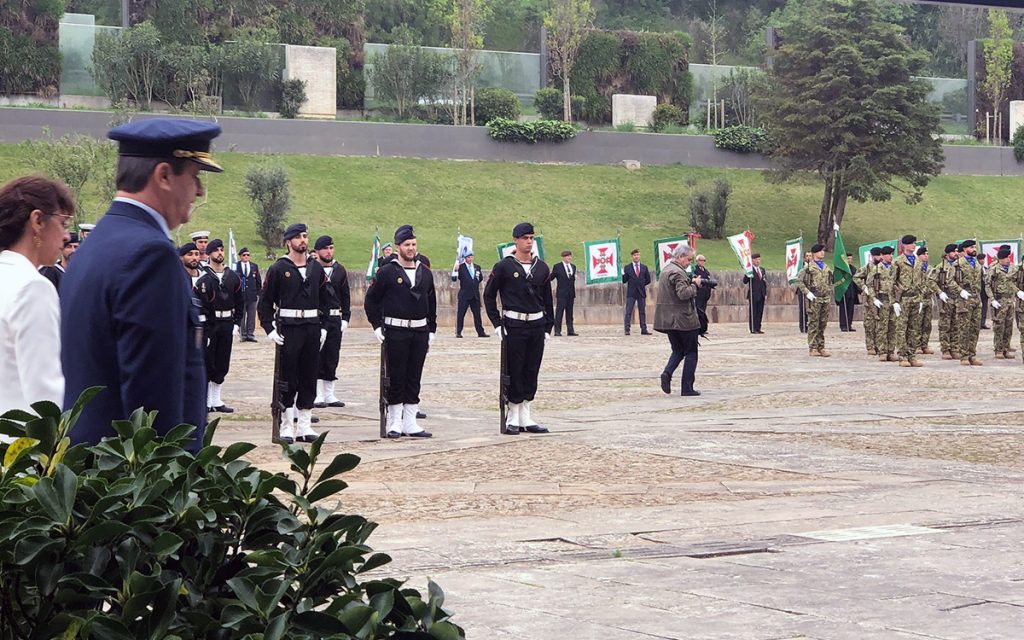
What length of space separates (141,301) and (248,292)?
27.7 m

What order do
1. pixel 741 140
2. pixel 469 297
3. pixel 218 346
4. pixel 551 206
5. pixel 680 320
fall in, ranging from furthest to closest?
1. pixel 741 140
2. pixel 551 206
3. pixel 469 297
4. pixel 680 320
5. pixel 218 346

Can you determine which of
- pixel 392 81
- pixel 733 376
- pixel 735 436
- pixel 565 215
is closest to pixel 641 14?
pixel 392 81

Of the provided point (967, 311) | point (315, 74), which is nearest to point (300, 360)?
point (967, 311)

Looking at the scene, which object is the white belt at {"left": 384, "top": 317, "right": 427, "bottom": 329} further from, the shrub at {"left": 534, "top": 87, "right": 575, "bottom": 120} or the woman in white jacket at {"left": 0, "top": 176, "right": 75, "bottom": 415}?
the shrub at {"left": 534, "top": 87, "right": 575, "bottom": 120}

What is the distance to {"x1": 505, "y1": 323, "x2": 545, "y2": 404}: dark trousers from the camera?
46.2 feet

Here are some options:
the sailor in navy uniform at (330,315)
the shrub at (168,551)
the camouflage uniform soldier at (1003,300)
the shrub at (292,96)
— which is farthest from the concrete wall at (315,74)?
the shrub at (168,551)

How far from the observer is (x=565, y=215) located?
49.6 meters

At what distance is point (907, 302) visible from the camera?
2361cm

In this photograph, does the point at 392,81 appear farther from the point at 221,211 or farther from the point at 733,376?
the point at 733,376

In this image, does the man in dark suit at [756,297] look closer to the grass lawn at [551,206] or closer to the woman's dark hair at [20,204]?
the grass lawn at [551,206]

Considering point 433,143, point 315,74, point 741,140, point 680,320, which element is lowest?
point 680,320

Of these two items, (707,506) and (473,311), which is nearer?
(707,506)

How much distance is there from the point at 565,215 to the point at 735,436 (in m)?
36.5

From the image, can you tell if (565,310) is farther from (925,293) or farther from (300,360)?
(300,360)
